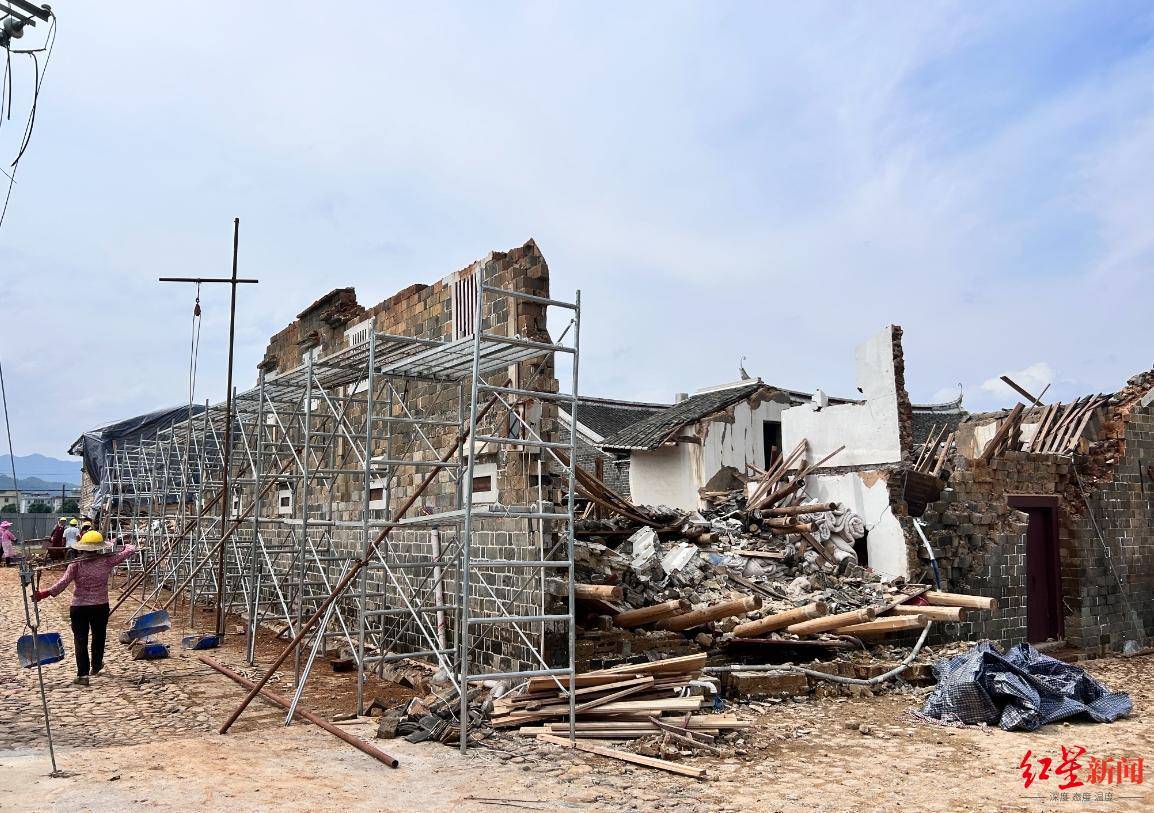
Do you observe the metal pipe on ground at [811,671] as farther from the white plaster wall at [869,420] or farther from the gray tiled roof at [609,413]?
the gray tiled roof at [609,413]

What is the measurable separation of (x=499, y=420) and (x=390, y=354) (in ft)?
4.47

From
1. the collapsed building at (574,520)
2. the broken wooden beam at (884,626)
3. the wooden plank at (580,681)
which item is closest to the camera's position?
the wooden plank at (580,681)

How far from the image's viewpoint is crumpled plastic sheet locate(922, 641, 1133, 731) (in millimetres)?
8617

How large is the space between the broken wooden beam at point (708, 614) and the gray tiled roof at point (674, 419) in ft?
37.1

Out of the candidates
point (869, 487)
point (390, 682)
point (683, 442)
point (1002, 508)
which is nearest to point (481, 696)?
point (390, 682)

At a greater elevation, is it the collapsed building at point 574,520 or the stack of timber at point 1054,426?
the stack of timber at point 1054,426

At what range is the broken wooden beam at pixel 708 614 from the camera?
9.34m

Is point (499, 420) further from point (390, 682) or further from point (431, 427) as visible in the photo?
point (390, 682)

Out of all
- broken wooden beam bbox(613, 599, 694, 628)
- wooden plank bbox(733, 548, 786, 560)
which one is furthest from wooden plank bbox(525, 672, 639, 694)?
wooden plank bbox(733, 548, 786, 560)

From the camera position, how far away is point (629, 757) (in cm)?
681

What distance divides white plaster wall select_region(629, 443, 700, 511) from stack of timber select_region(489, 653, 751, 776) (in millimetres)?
12377

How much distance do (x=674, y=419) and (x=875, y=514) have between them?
9.20m

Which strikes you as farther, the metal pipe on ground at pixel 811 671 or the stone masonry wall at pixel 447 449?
the metal pipe on ground at pixel 811 671

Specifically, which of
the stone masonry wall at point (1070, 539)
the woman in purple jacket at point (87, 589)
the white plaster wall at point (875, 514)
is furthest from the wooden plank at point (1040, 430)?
the woman in purple jacket at point (87, 589)
